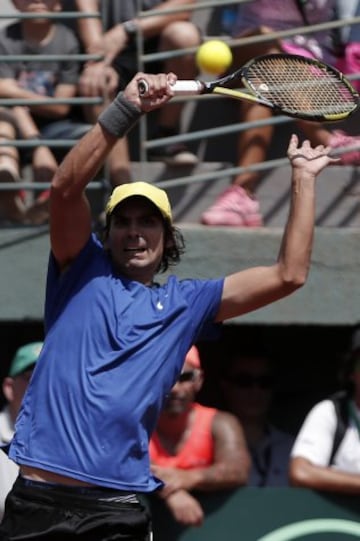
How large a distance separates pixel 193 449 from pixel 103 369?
5.75 ft

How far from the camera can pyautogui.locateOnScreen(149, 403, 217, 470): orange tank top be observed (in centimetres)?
555

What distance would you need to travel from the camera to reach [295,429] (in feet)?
22.2

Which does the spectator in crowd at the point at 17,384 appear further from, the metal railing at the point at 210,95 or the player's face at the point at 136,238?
the player's face at the point at 136,238

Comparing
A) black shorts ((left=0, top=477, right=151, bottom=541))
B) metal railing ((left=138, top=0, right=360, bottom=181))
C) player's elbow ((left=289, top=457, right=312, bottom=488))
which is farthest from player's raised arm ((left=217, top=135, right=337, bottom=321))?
metal railing ((left=138, top=0, right=360, bottom=181))

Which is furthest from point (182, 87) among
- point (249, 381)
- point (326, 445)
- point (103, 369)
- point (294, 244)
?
point (249, 381)

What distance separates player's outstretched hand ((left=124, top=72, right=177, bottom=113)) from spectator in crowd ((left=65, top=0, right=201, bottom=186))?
7.27 ft

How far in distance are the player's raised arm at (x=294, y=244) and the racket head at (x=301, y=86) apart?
8.2 inches

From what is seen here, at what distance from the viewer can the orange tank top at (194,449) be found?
18.2 feet

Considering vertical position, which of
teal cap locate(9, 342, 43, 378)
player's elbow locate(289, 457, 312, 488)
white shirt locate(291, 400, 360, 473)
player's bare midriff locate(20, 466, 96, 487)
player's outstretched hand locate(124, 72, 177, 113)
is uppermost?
player's outstretched hand locate(124, 72, 177, 113)

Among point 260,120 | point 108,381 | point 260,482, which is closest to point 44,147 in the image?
point 260,120

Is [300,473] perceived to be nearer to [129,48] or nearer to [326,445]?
[326,445]

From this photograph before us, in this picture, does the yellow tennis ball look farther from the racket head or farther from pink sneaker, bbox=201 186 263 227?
the racket head

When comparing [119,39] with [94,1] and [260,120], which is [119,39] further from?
[260,120]

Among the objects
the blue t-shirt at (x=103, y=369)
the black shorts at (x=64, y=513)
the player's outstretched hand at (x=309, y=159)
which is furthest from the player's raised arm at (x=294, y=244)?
the black shorts at (x=64, y=513)
